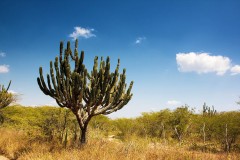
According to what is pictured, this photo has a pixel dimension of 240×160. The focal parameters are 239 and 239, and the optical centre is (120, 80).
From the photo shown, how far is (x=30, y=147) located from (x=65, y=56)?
4.14m

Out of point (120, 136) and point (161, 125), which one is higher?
point (161, 125)

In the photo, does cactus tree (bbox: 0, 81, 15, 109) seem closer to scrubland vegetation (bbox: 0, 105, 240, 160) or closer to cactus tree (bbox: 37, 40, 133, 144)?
scrubland vegetation (bbox: 0, 105, 240, 160)

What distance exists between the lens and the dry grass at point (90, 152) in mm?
7843

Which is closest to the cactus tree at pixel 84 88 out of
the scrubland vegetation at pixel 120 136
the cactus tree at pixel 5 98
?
the scrubland vegetation at pixel 120 136

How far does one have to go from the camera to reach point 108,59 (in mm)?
10062

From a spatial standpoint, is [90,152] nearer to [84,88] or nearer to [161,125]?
[84,88]

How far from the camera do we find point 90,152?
812 cm

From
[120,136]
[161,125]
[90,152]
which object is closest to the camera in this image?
[90,152]

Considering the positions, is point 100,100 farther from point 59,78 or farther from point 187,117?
point 187,117

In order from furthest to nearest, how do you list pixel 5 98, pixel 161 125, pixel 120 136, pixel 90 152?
pixel 120 136 < pixel 161 125 < pixel 5 98 < pixel 90 152

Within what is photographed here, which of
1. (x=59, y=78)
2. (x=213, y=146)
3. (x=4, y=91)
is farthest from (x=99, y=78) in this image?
(x=213, y=146)

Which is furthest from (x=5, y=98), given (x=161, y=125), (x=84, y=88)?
(x=161, y=125)

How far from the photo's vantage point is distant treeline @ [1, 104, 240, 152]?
17.6 meters

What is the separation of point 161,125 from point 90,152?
18.7m
